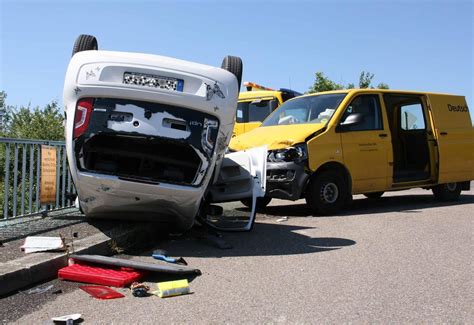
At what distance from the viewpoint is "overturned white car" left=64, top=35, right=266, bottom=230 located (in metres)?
4.67

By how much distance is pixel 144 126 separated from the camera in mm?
4668

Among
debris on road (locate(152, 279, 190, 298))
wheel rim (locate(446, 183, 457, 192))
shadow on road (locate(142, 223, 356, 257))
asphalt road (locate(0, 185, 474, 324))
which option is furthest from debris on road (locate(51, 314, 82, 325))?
wheel rim (locate(446, 183, 457, 192))

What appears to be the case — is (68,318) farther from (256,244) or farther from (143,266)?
(256,244)

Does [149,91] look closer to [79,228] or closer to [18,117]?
[79,228]

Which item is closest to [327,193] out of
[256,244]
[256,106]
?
[256,244]

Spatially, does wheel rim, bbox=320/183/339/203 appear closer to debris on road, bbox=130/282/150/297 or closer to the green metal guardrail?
the green metal guardrail

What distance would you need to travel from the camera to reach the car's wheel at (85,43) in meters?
5.25

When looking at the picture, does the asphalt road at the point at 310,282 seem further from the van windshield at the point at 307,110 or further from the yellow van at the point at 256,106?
the yellow van at the point at 256,106

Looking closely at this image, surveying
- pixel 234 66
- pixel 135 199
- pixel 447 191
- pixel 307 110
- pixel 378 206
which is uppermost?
pixel 234 66

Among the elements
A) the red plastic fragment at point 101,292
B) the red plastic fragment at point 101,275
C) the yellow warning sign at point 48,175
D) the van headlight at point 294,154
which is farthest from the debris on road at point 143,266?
the van headlight at point 294,154

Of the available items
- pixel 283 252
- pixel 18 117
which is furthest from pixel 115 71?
pixel 18 117

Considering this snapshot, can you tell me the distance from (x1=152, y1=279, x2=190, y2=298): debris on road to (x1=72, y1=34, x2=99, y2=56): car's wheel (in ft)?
8.89

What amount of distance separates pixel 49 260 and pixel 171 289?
118 centimetres

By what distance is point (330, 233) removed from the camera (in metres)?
6.30
